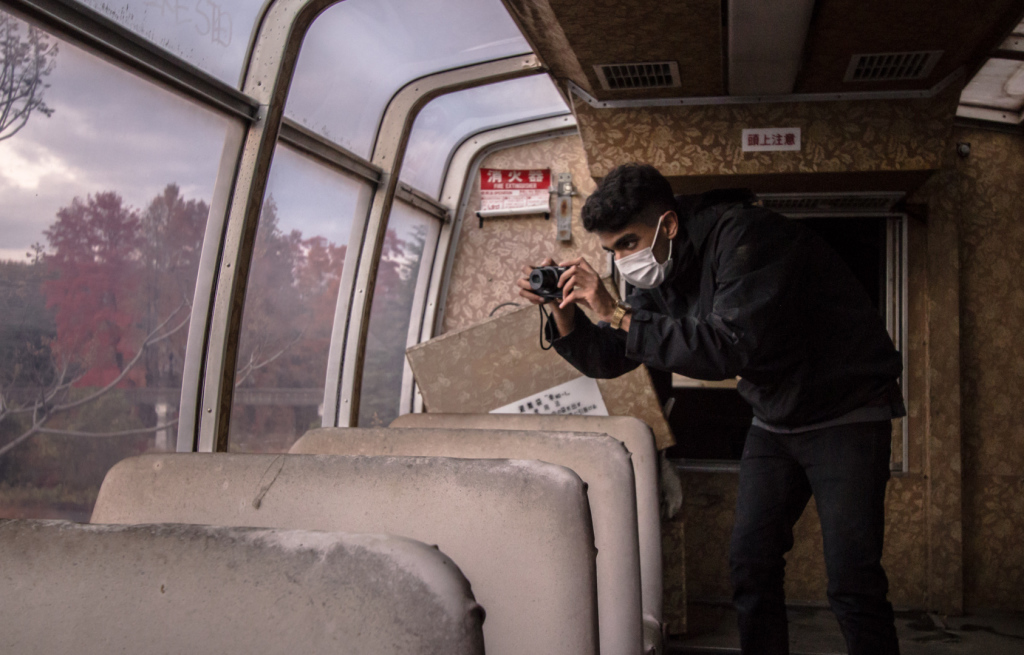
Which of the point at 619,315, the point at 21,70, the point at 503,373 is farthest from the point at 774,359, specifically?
the point at 21,70

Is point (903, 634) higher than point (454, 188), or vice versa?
point (454, 188)

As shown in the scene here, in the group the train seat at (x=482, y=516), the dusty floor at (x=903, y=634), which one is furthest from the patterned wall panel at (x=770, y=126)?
the train seat at (x=482, y=516)

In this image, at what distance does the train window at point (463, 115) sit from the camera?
4109mm

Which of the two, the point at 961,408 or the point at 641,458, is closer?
the point at 641,458

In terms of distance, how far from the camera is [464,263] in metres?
4.62

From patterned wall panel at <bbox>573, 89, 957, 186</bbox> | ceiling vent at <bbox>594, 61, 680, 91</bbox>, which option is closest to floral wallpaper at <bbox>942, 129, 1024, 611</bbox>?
patterned wall panel at <bbox>573, 89, 957, 186</bbox>

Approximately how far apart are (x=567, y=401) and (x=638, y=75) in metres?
1.40

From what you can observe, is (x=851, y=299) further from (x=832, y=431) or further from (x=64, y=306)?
(x=64, y=306)

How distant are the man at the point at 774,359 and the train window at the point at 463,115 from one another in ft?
6.20

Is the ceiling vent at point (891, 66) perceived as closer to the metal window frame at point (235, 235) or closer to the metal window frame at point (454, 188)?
the metal window frame at point (454, 188)

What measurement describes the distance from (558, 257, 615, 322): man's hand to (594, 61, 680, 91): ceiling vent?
1101 mm

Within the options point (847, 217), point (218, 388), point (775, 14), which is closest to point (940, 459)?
point (847, 217)

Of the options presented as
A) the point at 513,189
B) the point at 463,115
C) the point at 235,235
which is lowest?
the point at 235,235

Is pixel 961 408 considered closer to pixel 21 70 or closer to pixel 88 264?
pixel 88 264
